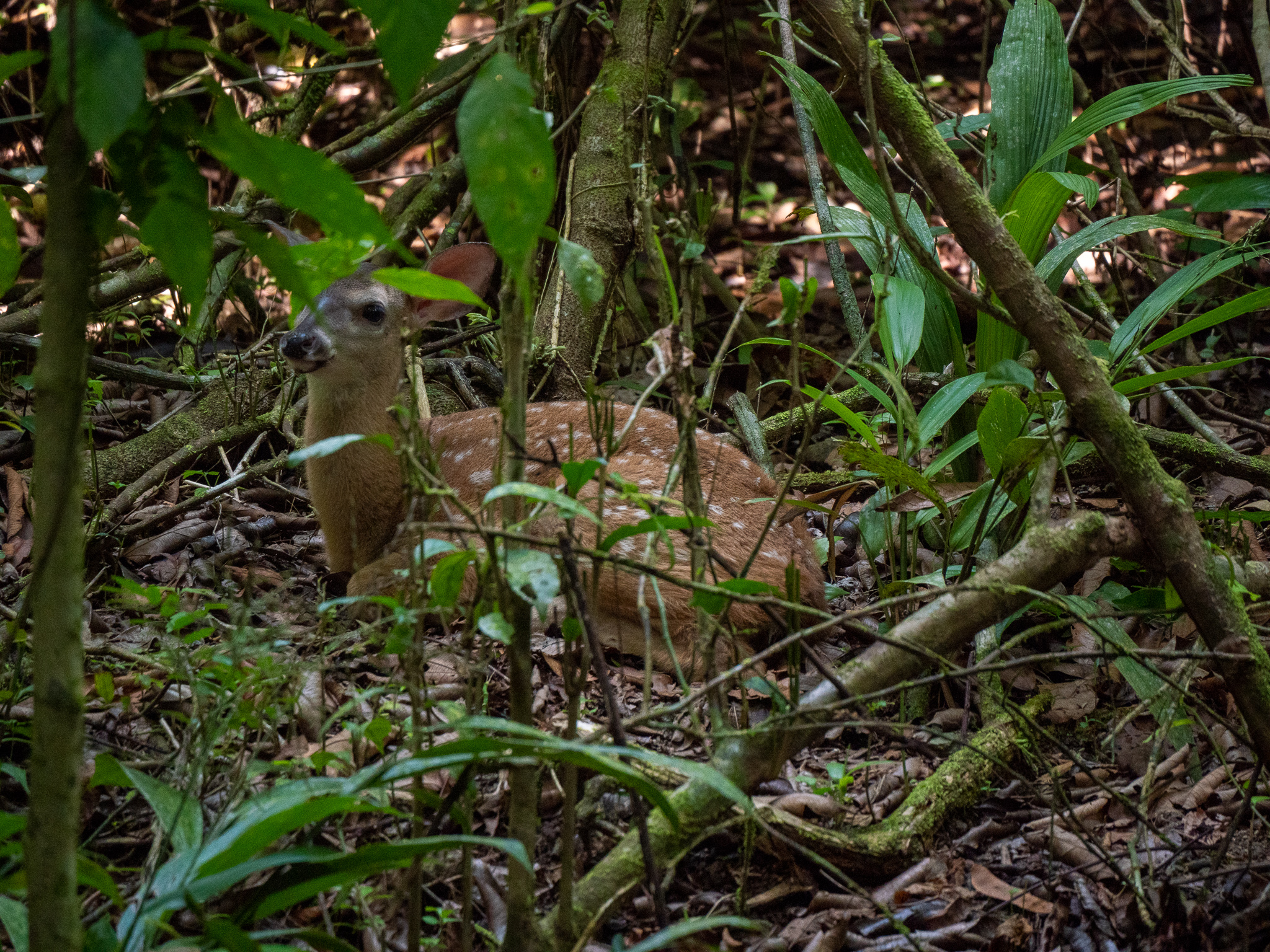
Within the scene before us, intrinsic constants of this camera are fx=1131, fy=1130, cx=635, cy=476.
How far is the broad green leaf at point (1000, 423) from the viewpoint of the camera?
3.10 metres

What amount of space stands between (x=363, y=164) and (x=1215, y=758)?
423cm

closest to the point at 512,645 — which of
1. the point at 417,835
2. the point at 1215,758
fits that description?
the point at 417,835

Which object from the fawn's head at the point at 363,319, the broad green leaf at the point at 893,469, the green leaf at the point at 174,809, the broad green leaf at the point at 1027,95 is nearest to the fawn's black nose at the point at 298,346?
the fawn's head at the point at 363,319

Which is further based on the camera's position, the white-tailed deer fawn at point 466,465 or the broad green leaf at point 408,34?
the white-tailed deer fawn at point 466,465

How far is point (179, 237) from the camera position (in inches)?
59.5

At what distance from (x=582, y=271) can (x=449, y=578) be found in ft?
1.79

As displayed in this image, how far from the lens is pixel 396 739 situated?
265 centimetres

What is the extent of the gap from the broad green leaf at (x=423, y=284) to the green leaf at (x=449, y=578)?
0.41 m

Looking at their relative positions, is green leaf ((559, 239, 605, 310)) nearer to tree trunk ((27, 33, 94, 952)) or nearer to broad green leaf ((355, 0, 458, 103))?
broad green leaf ((355, 0, 458, 103))

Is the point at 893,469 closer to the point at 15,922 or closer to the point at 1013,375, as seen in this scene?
the point at 1013,375

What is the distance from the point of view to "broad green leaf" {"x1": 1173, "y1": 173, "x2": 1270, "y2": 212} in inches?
189

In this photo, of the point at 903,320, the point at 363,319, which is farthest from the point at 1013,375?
the point at 363,319

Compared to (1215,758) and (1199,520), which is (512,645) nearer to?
(1215,758)

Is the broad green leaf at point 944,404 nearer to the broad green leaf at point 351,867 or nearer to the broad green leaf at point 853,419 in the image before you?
the broad green leaf at point 853,419
